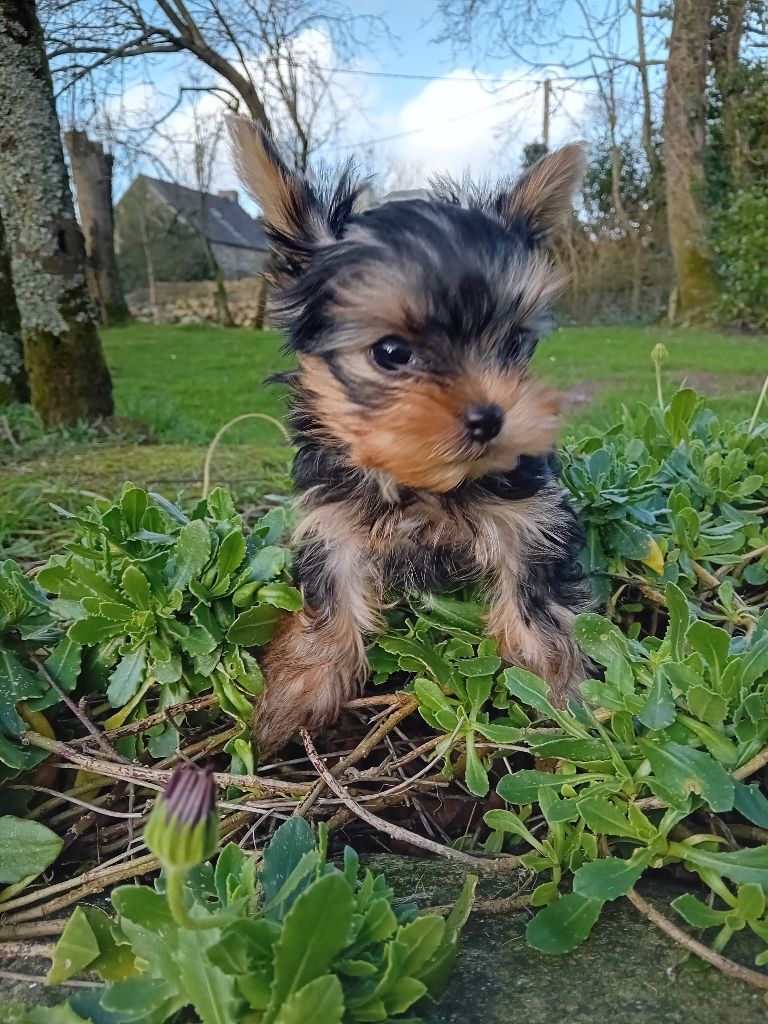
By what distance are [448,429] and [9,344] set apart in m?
5.95

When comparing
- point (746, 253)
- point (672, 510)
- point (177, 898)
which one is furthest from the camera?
point (746, 253)

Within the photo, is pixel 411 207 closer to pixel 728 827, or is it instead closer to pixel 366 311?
pixel 366 311

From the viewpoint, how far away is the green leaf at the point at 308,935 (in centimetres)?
122

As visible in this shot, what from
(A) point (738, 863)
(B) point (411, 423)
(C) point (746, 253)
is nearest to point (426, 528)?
(B) point (411, 423)

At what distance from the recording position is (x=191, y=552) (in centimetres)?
232

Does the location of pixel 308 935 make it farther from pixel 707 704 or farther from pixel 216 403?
pixel 216 403

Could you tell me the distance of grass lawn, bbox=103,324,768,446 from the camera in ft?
24.6

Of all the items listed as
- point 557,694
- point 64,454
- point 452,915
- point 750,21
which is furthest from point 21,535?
point 750,21

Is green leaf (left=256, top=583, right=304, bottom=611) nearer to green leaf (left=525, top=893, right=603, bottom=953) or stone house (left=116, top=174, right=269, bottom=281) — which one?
green leaf (left=525, top=893, right=603, bottom=953)

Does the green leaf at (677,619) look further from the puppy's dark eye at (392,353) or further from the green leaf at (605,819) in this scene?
the puppy's dark eye at (392,353)

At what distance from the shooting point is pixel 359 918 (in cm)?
136

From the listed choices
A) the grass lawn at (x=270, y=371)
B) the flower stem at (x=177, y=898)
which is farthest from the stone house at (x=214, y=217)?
the flower stem at (x=177, y=898)

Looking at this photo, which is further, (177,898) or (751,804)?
(751,804)

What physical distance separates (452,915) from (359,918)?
29 centimetres
